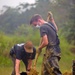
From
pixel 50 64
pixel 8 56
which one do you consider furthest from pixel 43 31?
pixel 8 56

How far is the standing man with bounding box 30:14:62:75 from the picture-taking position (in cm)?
512

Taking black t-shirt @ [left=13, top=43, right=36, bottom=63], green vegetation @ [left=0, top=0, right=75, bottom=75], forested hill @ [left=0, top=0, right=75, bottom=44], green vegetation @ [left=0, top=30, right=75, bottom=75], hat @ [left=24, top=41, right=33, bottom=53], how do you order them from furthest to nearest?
forested hill @ [left=0, top=0, right=75, bottom=44] → green vegetation @ [left=0, top=0, right=75, bottom=75] → green vegetation @ [left=0, top=30, right=75, bottom=75] → black t-shirt @ [left=13, top=43, right=36, bottom=63] → hat @ [left=24, top=41, right=33, bottom=53]

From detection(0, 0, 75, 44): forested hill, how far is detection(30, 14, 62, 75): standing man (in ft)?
43.2

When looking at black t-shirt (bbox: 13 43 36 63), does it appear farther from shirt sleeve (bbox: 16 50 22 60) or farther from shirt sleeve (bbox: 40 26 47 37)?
shirt sleeve (bbox: 40 26 47 37)

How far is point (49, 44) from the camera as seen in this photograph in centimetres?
529

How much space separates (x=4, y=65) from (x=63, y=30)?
23.0ft

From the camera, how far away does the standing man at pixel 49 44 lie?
512 centimetres

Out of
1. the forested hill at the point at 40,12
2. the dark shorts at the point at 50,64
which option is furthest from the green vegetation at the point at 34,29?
the dark shorts at the point at 50,64

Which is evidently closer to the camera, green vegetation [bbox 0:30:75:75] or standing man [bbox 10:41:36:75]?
standing man [bbox 10:41:36:75]

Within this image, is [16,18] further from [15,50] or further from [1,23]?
[15,50]

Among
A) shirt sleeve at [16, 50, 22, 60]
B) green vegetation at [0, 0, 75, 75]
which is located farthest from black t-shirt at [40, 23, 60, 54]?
green vegetation at [0, 0, 75, 75]

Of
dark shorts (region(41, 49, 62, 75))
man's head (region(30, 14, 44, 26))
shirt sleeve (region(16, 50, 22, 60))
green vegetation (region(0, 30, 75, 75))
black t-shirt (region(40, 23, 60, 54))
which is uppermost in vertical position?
man's head (region(30, 14, 44, 26))

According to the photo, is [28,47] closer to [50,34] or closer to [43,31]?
[43,31]

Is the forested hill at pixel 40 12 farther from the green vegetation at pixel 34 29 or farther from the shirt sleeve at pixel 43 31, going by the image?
the shirt sleeve at pixel 43 31
